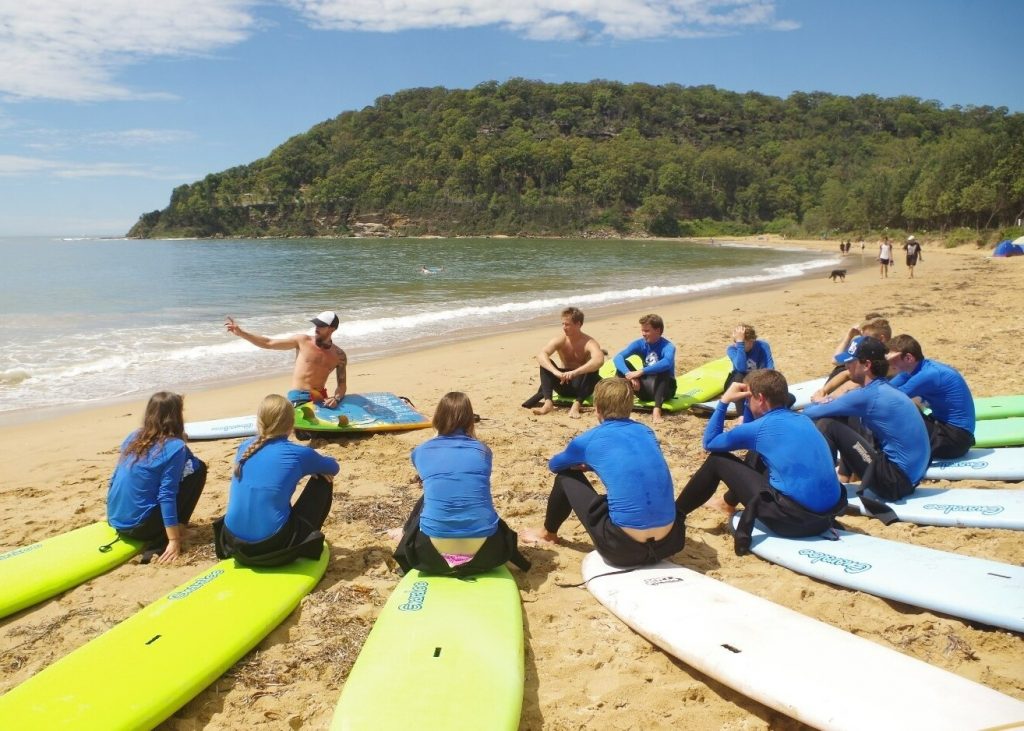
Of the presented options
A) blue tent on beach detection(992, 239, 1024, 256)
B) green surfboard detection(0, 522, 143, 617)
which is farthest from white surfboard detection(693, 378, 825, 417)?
blue tent on beach detection(992, 239, 1024, 256)

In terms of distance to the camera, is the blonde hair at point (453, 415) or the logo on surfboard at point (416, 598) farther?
the blonde hair at point (453, 415)

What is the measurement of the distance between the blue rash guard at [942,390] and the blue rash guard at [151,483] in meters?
5.49

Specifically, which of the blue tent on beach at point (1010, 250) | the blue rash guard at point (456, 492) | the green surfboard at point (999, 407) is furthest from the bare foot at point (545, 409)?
the blue tent on beach at point (1010, 250)

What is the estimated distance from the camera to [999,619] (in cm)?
316

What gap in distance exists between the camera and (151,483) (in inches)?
169

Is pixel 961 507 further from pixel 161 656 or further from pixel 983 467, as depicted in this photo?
pixel 161 656

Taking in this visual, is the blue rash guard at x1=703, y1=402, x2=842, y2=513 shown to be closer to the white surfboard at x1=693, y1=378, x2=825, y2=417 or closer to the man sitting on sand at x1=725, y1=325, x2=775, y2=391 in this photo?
the man sitting on sand at x1=725, y1=325, x2=775, y2=391

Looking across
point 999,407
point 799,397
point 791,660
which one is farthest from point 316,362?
point 999,407

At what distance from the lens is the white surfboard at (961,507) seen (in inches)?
171

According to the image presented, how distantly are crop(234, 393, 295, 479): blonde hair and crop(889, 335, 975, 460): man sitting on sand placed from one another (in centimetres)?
472

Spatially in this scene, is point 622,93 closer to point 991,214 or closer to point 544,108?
point 544,108

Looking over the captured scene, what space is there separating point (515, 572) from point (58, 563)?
9.51ft

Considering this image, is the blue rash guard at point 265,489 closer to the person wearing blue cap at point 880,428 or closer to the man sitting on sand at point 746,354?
the person wearing blue cap at point 880,428

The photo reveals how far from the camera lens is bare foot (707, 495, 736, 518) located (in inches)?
195
